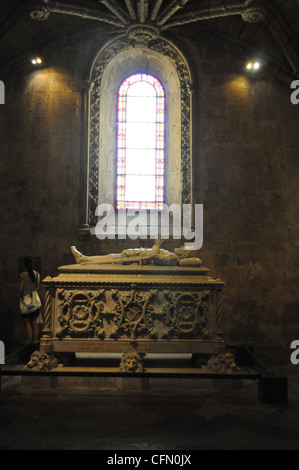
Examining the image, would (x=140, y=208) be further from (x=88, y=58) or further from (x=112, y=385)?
(x=112, y=385)

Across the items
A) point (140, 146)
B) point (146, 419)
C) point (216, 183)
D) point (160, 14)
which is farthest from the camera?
point (140, 146)

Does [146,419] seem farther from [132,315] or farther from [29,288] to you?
[29,288]

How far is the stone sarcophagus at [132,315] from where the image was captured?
4.73 metres

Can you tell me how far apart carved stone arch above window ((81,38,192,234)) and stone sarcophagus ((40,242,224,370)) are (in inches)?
117

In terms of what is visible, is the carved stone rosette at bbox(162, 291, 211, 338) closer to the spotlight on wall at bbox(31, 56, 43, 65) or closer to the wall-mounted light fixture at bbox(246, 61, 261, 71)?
the wall-mounted light fixture at bbox(246, 61, 261, 71)

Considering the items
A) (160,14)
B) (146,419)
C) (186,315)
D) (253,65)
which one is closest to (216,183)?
(253,65)

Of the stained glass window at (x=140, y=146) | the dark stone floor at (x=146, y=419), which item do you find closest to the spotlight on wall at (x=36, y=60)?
the stained glass window at (x=140, y=146)

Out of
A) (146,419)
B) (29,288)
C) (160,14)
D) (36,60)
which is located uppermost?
(160,14)

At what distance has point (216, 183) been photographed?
7.89 metres

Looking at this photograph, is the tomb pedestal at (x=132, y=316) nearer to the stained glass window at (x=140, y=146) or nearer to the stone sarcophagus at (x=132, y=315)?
the stone sarcophagus at (x=132, y=315)

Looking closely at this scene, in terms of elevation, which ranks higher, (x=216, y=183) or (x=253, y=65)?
(x=253, y=65)

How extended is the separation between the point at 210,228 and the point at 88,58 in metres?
4.09

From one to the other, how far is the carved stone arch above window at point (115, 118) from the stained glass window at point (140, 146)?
0.43 ft

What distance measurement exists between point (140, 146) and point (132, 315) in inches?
184
